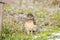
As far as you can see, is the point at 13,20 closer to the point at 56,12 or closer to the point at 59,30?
the point at 59,30

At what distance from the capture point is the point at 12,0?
4.64m

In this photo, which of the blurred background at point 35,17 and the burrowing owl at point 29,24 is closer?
the blurred background at point 35,17

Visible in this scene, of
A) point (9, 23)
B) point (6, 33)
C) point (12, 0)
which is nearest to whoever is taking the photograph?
point (12, 0)

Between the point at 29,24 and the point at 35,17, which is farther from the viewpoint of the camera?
the point at 35,17

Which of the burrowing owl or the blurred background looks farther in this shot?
the burrowing owl

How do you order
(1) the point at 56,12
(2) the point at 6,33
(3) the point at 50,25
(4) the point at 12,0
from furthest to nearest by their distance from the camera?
(1) the point at 56,12 → (3) the point at 50,25 → (2) the point at 6,33 → (4) the point at 12,0

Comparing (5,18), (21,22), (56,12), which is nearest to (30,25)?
(21,22)

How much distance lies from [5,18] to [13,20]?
0.20m

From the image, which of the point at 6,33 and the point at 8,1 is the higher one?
the point at 8,1

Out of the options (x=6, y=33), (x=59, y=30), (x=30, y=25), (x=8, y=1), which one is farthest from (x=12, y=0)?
(x=59, y=30)

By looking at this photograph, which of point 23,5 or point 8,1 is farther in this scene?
point 23,5

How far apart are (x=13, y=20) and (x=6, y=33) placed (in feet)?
2.54

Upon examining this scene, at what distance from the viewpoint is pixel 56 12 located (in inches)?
304

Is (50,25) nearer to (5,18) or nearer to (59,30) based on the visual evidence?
(59,30)
